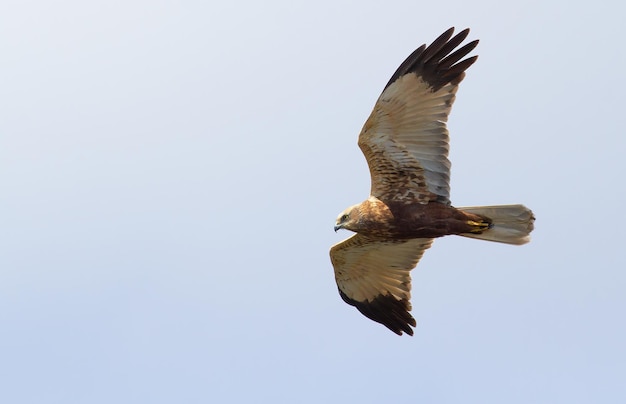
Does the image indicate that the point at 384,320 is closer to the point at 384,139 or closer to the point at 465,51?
the point at 384,139

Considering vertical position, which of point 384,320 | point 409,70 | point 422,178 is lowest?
point 384,320

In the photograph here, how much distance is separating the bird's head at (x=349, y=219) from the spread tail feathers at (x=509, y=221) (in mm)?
1642

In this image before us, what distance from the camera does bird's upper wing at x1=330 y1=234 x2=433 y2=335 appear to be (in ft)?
59.7

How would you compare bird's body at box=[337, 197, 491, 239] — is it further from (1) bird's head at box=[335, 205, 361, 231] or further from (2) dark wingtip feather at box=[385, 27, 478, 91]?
(2) dark wingtip feather at box=[385, 27, 478, 91]

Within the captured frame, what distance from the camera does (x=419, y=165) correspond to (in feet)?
54.8

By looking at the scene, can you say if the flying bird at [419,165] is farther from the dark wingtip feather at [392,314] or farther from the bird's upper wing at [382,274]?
the dark wingtip feather at [392,314]

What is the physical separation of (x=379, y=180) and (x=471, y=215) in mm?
1531

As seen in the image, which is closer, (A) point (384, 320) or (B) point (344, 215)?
(B) point (344, 215)

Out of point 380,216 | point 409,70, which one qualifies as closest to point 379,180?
point 380,216

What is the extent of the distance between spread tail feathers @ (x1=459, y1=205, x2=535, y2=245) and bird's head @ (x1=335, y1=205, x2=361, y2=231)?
5.39 ft

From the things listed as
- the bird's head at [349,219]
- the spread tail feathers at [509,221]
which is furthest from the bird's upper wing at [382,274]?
the spread tail feathers at [509,221]

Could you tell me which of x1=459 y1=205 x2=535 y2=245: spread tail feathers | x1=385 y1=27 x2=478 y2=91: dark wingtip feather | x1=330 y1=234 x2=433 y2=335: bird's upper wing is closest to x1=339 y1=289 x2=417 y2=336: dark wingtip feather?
x1=330 y1=234 x2=433 y2=335: bird's upper wing

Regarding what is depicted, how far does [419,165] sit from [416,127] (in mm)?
616

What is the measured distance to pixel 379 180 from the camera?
17.0m
